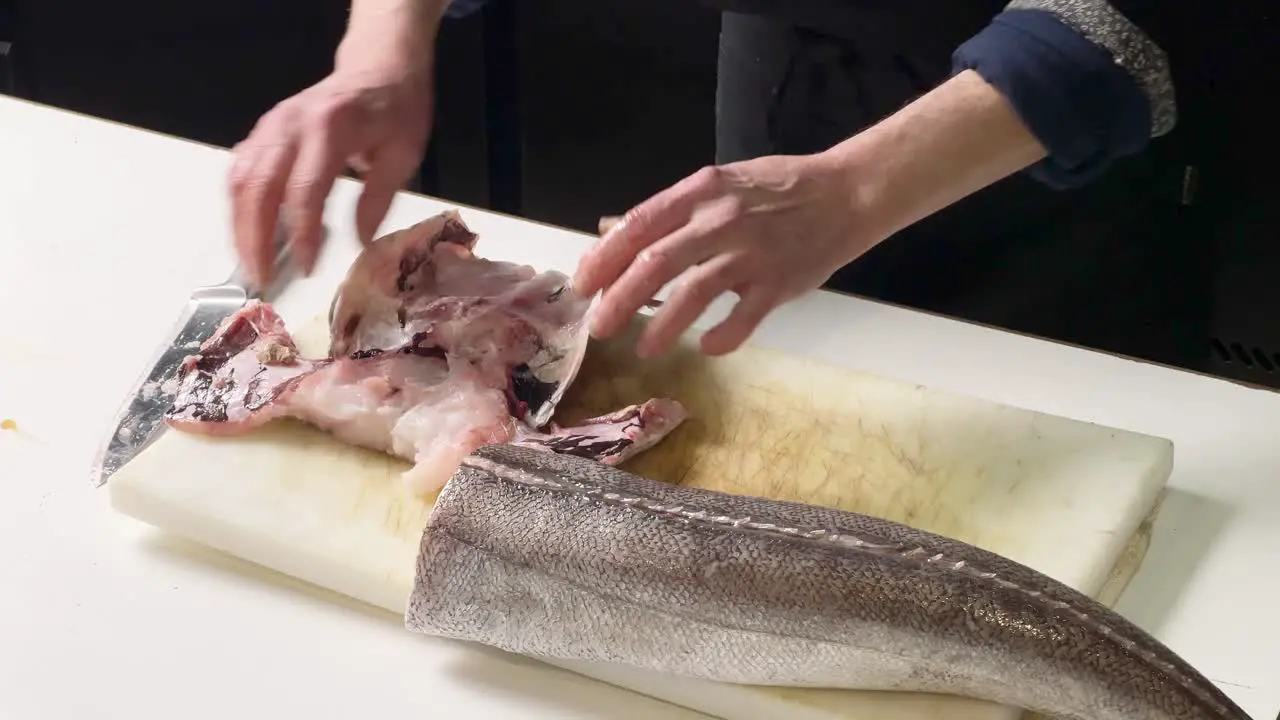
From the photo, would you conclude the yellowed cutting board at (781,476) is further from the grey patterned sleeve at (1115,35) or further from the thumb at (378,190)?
the grey patterned sleeve at (1115,35)

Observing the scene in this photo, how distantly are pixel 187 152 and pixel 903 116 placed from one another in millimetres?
1079

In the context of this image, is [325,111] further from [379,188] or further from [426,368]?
[426,368]

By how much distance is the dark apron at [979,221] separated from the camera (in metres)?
1.70

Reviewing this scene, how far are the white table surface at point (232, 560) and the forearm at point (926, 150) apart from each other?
0.86 feet

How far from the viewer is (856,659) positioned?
998 millimetres

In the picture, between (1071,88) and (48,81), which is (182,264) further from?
(48,81)

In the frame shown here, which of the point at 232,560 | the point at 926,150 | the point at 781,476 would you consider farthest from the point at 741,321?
the point at 232,560

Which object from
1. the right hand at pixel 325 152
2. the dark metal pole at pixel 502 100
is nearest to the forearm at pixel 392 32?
the right hand at pixel 325 152

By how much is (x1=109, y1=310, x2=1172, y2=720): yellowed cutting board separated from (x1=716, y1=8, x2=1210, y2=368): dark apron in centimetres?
52

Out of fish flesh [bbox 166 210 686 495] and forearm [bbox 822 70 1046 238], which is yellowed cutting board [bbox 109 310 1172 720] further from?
forearm [bbox 822 70 1046 238]

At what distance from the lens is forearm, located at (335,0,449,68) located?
57.2 inches

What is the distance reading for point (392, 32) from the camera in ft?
4.84

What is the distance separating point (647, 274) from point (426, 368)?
0.92 feet

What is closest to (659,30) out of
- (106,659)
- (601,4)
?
(601,4)
